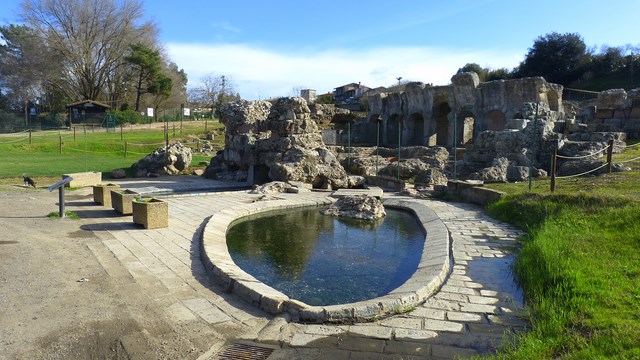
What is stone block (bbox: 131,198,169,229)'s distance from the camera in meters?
8.46

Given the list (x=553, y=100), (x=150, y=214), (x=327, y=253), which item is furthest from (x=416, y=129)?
(x=150, y=214)

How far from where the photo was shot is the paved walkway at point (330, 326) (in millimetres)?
4062

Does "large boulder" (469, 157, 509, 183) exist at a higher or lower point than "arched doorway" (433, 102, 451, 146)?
lower

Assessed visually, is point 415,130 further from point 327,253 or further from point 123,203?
point 327,253

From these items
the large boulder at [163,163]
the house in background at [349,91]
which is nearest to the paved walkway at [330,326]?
the large boulder at [163,163]

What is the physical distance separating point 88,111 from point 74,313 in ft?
156

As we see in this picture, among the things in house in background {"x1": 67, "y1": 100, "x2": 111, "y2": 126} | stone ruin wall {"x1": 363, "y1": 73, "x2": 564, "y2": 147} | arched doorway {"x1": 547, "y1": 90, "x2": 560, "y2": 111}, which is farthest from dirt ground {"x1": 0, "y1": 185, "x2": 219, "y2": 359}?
house in background {"x1": 67, "y1": 100, "x2": 111, "y2": 126}

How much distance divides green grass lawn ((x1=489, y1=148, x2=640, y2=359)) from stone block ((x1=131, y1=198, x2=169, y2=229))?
6307mm

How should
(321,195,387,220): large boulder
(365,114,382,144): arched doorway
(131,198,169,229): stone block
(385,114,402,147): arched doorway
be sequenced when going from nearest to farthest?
1. (131,198,169,229): stone block
2. (321,195,387,220): large boulder
3. (385,114,402,147): arched doorway
4. (365,114,382,144): arched doorway

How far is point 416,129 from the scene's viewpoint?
38.4 metres

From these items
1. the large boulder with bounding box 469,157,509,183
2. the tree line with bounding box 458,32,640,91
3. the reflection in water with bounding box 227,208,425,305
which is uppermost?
the tree line with bounding box 458,32,640,91

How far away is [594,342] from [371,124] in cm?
3804

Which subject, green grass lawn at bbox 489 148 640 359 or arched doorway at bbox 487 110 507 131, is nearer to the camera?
green grass lawn at bbox 489 148 640 359

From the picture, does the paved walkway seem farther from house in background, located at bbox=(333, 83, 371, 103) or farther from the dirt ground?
house in background, located at bbox=(333, 83, 371, 103)
